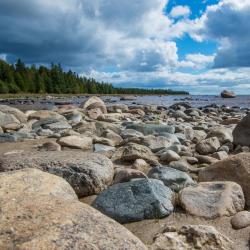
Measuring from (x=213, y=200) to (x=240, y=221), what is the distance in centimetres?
41

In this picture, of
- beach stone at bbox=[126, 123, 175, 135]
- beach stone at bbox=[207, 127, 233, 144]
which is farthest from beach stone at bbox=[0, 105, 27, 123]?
beach stone at bbox=[207, 127, 233, 144]

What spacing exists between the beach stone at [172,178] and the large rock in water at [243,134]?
142 inches

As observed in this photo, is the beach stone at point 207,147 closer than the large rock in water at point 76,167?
No

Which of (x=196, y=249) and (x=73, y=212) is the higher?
(x=73, y=212)

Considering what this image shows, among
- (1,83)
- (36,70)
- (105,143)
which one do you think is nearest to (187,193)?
(105,143)

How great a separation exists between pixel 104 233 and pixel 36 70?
8890cm

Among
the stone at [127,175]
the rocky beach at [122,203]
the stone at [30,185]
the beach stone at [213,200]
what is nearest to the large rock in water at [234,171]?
the rocky beach at [122,203]

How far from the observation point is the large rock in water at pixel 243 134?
8.23 meters

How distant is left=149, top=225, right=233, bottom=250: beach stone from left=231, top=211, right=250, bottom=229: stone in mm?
416

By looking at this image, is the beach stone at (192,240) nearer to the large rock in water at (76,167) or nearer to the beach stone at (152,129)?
→ the large rock in water at (76,167)

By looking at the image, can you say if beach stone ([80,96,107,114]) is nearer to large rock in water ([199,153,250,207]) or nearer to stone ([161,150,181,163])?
stone ([161,150,181,163])

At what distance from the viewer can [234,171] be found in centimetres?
487

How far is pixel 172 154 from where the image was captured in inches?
267

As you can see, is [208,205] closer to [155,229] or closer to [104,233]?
[155,229]
